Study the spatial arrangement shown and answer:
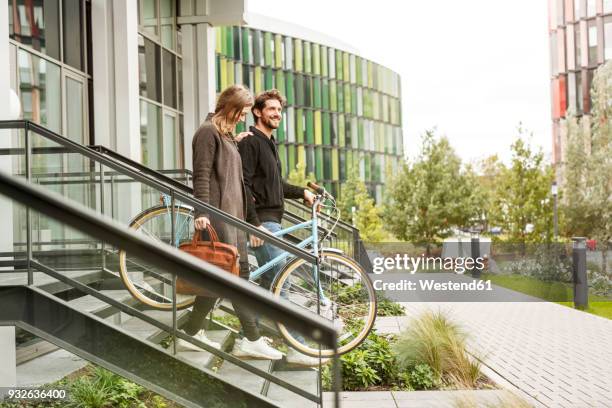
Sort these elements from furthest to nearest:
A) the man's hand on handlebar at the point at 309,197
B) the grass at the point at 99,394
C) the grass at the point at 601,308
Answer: the grass at the point at 601,308 < the man's hand on handlebar at the point at 309,197 < the grass at the point at 99,394

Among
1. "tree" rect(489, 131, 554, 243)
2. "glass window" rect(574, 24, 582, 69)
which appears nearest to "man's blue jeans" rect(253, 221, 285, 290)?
"tree" rect(489, 131, 554, 243)

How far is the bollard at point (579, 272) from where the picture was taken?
14695mm

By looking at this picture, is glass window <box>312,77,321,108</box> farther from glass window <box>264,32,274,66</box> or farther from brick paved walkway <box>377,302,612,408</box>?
brick paved walkway <box>377,302,612,408</box>

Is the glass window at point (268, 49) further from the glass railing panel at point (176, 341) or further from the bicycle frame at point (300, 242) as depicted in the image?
the glass railing panel at point (176, 341)

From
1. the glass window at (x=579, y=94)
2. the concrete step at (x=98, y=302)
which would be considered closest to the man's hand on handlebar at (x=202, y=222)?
the concrete step at (x=98, y=302)

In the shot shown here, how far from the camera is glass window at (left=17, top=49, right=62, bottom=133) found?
29.1 ft

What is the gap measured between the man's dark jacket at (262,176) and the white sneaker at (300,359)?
1.63 meters

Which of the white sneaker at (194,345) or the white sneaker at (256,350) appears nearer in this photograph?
the white sneaker at (256,350)

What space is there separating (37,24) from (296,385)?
6266 millimetres

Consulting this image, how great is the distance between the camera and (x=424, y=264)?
2917 centimetres

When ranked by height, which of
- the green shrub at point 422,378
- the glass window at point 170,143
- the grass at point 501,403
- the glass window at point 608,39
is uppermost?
the glass window at point 608,39

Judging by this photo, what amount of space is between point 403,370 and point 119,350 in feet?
12.5

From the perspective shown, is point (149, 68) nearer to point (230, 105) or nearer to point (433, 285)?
point (230, 105)

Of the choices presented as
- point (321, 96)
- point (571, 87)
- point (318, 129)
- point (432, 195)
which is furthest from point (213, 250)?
point (321, 96)
